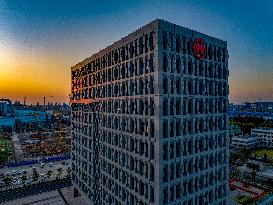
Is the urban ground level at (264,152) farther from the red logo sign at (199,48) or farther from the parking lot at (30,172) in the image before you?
the red logo sign at (199,48)

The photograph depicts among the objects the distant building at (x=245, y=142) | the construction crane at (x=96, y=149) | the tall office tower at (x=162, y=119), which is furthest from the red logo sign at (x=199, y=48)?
the distant building at (x=245, y=142)

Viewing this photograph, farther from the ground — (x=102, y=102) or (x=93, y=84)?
(x=93, y=84)

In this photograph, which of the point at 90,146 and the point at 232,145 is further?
the point at 232,145

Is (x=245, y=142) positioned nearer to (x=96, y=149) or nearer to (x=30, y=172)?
(x=30, y=172)

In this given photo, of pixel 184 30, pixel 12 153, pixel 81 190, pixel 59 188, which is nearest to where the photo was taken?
pixel 184 30

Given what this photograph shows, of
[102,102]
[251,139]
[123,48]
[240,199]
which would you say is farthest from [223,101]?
[251,139]

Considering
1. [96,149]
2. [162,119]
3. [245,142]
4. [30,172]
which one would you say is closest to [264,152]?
[245,142]

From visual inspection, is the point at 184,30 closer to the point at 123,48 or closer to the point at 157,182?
the point at 123,48

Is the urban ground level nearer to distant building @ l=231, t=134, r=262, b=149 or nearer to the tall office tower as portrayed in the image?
distant building @ l=231, t=134, r=262, b=149
